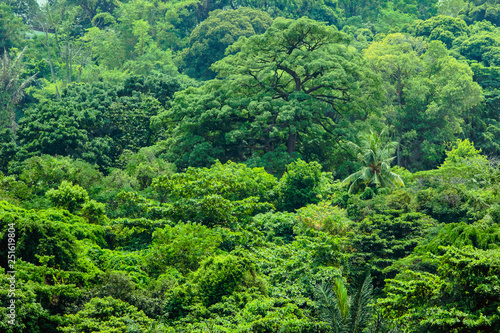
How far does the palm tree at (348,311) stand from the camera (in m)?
13.7

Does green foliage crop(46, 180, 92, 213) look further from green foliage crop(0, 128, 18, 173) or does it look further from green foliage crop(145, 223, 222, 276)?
green foliage crop(0, 128, 18, 173)

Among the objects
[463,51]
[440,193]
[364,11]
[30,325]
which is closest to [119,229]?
[30,325]

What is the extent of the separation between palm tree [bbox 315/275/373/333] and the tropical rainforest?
0.05 metres

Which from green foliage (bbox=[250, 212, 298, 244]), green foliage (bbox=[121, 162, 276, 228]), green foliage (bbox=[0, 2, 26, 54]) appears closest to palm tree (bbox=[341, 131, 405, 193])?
green foliage (bbox=[250, 212, 298, 244])

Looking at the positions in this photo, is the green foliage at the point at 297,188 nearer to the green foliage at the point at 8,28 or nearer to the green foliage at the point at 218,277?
the green foliage at the point at 218,277

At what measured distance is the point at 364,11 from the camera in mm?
65375

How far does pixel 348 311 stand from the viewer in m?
14.0

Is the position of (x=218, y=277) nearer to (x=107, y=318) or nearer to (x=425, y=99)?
(x=107, y=318)

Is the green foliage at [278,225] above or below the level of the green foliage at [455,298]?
below

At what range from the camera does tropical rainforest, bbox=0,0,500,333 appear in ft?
44.8

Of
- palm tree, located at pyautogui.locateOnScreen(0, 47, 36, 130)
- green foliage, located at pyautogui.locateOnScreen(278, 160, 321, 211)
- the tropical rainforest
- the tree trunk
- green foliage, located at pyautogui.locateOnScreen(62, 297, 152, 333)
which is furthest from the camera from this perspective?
palm tree, located at pyautogui.locateOnScreen(0, 47, 36, 130)

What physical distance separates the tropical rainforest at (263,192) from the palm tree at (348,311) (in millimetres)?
55

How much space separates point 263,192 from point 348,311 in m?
10.7

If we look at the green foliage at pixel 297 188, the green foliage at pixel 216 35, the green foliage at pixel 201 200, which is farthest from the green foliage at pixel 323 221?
the green foliage at pixel 216 35
